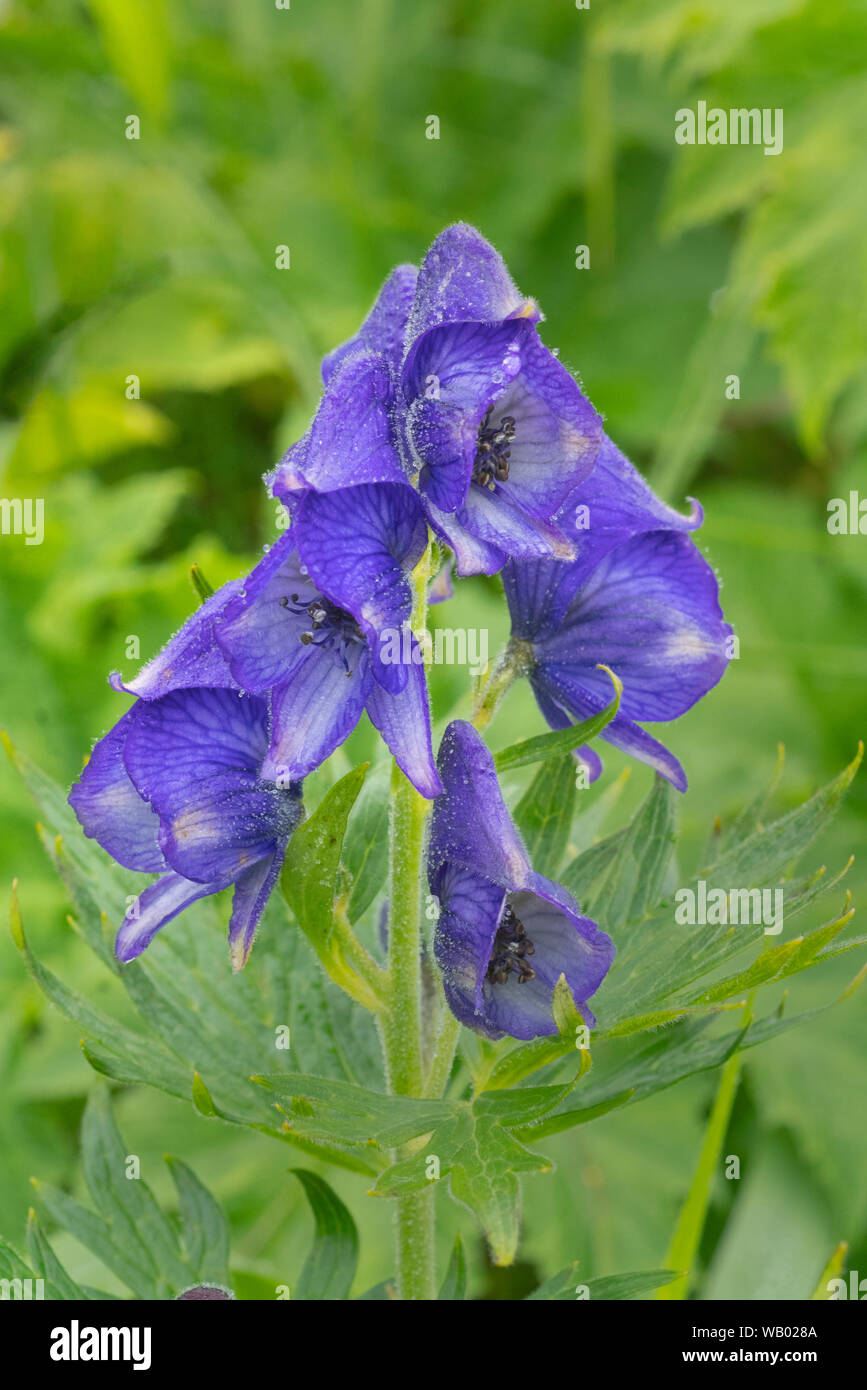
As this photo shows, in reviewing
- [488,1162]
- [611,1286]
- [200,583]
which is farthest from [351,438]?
[611,1286]

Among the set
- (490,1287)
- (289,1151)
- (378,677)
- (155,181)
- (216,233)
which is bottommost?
(490,1287)

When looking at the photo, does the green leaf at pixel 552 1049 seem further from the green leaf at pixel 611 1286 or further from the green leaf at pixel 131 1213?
the green leaf at pixel 131 1213

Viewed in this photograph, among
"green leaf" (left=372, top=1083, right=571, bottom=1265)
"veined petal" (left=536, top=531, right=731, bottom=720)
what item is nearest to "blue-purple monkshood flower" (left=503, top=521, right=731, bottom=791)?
"veined petal" (left=536, top=531, right=731, bottom=720)

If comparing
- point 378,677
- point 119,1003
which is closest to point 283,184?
point 119,1003

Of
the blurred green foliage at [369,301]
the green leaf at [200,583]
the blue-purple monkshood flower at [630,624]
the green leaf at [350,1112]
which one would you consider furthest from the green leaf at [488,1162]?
the blurred green foliage at [369,301]

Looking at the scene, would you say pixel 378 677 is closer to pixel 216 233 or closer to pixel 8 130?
pixel 216 233
